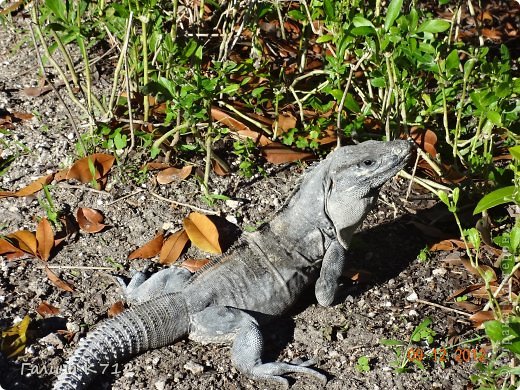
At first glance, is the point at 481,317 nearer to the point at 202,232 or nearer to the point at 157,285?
the point at 202,232

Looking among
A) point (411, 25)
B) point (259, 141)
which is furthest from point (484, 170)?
point (259, 141)

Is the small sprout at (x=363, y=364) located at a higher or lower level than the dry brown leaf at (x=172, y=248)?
lower

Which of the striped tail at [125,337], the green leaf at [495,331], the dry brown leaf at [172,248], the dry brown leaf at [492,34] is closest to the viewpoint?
the green leaf at [495,331]

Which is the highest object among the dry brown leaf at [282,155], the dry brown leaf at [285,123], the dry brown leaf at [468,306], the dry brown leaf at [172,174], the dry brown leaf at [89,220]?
the dry brown leaf at [89,220]

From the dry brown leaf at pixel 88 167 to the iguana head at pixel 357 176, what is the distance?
184 cm

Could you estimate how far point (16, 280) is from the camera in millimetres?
5191

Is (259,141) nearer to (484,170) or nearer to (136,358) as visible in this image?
(484,170)

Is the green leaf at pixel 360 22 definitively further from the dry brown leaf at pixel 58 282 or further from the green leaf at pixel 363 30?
the dry brown leaf at pixel 58 282

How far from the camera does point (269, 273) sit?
5031 mm

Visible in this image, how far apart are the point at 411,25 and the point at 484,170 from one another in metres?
1.26

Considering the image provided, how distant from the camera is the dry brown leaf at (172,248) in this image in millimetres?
5406

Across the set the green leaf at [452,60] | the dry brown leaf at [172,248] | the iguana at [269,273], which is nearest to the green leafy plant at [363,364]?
the iguana at [269,273]

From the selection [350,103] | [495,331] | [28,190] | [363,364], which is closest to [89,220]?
[28,190]

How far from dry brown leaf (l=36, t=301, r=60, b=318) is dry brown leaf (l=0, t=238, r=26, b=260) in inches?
19.9
